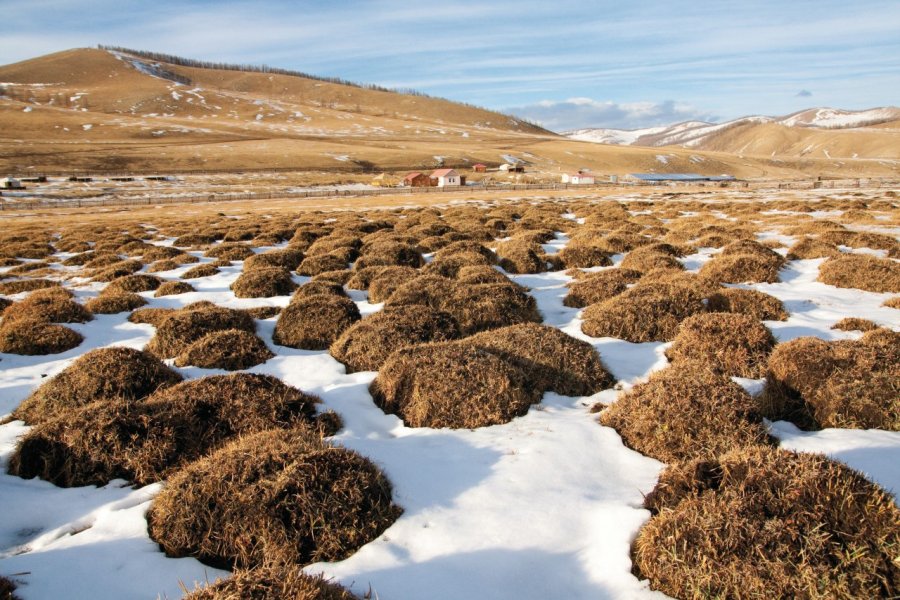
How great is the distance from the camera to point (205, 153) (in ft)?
446

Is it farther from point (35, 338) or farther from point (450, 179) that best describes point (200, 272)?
point (450, 179)

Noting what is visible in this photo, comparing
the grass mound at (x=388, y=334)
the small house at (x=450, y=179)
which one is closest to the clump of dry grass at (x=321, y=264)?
the grass mound at (x=388, y=334)

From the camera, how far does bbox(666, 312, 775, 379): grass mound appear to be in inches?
323

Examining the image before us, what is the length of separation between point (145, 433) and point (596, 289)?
11.4m

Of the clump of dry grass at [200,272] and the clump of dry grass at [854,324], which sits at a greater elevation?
the clump of dry grass at [854,324]

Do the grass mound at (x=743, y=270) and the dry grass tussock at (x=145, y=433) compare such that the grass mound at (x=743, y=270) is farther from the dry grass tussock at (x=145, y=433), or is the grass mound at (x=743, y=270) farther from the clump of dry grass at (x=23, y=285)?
the clump of dry grass at (x=23, y=285)

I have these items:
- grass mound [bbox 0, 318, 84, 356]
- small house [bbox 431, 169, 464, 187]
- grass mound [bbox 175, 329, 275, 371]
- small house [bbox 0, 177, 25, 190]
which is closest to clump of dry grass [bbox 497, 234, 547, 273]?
grass mound [bbox 175, 329, 275, 371]

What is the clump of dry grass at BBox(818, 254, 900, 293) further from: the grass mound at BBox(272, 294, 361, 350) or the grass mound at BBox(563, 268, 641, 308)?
the grass mound at BBox(272, 294, 361, 350)

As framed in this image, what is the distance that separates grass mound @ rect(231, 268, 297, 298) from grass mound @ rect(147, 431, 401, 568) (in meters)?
11.9

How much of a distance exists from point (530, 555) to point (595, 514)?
0.88 metres

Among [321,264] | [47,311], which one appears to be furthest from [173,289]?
[321,264]

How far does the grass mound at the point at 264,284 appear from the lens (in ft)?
53.7

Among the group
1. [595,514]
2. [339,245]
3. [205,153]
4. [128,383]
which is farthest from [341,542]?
[205,153]

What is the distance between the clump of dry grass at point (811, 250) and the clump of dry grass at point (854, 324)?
8.68m
